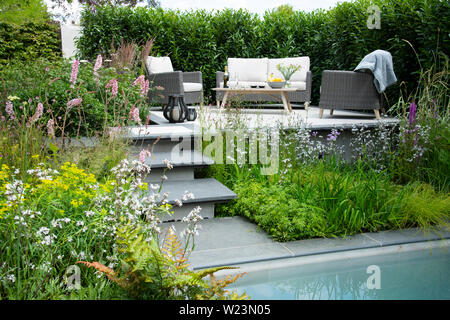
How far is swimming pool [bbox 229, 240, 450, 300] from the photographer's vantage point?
2.12 metres

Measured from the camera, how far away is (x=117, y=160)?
122 inches

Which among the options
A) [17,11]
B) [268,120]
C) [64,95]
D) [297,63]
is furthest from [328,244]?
[17,11]

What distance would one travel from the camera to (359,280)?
2256mm

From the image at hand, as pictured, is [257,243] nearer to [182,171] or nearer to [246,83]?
[182,171]

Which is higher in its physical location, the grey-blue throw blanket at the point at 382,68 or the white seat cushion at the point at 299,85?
the grey-blue throw blanket at the point at 382,68

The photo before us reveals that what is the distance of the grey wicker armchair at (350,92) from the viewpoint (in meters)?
5.95

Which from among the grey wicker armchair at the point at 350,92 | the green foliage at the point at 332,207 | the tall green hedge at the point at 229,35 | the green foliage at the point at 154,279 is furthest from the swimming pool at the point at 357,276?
the tall green hedge at the point at 229,35

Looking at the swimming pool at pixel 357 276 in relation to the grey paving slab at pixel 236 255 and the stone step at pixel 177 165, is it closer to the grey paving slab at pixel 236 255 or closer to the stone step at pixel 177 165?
the grey paving slab at pixel 236 255

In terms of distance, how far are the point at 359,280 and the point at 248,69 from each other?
672cm

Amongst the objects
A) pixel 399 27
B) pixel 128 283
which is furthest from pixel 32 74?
pixel 399 27

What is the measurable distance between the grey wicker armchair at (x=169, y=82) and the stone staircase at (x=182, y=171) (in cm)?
214

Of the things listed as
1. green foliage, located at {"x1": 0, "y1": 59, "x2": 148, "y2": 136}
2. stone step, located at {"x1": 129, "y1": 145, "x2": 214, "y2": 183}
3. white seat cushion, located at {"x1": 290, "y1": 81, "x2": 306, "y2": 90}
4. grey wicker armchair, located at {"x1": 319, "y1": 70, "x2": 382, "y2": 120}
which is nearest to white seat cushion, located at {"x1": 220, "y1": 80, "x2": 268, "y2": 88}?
white seat cushion, located at {"x1": 290, "y1": 81, "x2": 306, "y2": 90}

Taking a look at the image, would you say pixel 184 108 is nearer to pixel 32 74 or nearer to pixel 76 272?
pixel 32 74
